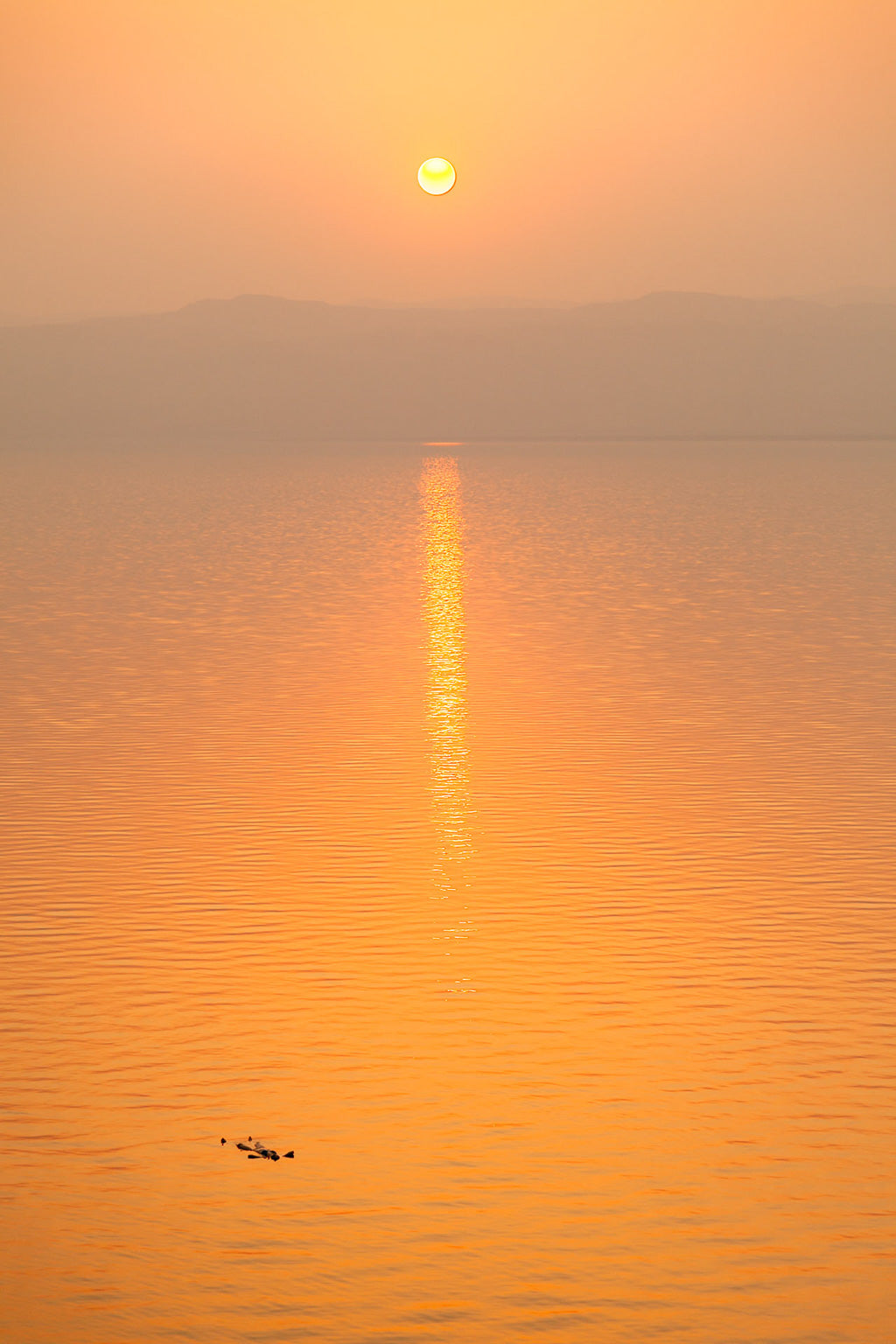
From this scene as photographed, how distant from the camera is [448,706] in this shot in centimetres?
2514

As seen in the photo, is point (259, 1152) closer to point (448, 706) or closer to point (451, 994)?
point (451, 994)

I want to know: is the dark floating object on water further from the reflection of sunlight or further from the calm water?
the reflection of sunlight

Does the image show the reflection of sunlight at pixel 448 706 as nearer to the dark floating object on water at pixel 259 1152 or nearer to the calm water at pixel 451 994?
the calm water at pixel 451 994

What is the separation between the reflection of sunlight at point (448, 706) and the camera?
56.0 feet

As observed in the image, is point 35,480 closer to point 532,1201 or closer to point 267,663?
point 267,663

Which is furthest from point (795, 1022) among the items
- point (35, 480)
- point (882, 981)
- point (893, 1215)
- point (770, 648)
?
point (35, 480)

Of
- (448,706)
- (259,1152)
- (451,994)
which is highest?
(448,706)

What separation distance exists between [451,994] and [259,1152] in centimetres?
284

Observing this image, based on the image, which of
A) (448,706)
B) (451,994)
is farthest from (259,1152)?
(448,706)

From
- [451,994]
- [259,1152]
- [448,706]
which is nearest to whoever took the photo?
[259,1152]

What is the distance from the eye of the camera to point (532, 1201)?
9.53m

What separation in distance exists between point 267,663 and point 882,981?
17.7 m

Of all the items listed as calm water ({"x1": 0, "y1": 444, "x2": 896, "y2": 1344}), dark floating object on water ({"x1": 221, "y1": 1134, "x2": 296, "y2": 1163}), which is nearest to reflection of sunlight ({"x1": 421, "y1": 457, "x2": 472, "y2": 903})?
calm water ({"x1": 0, "y1": 444, "x2": 896, "y2": 1344})

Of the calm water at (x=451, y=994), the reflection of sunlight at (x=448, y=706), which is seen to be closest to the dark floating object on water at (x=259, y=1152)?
the calm water at (x=451, y=994)
